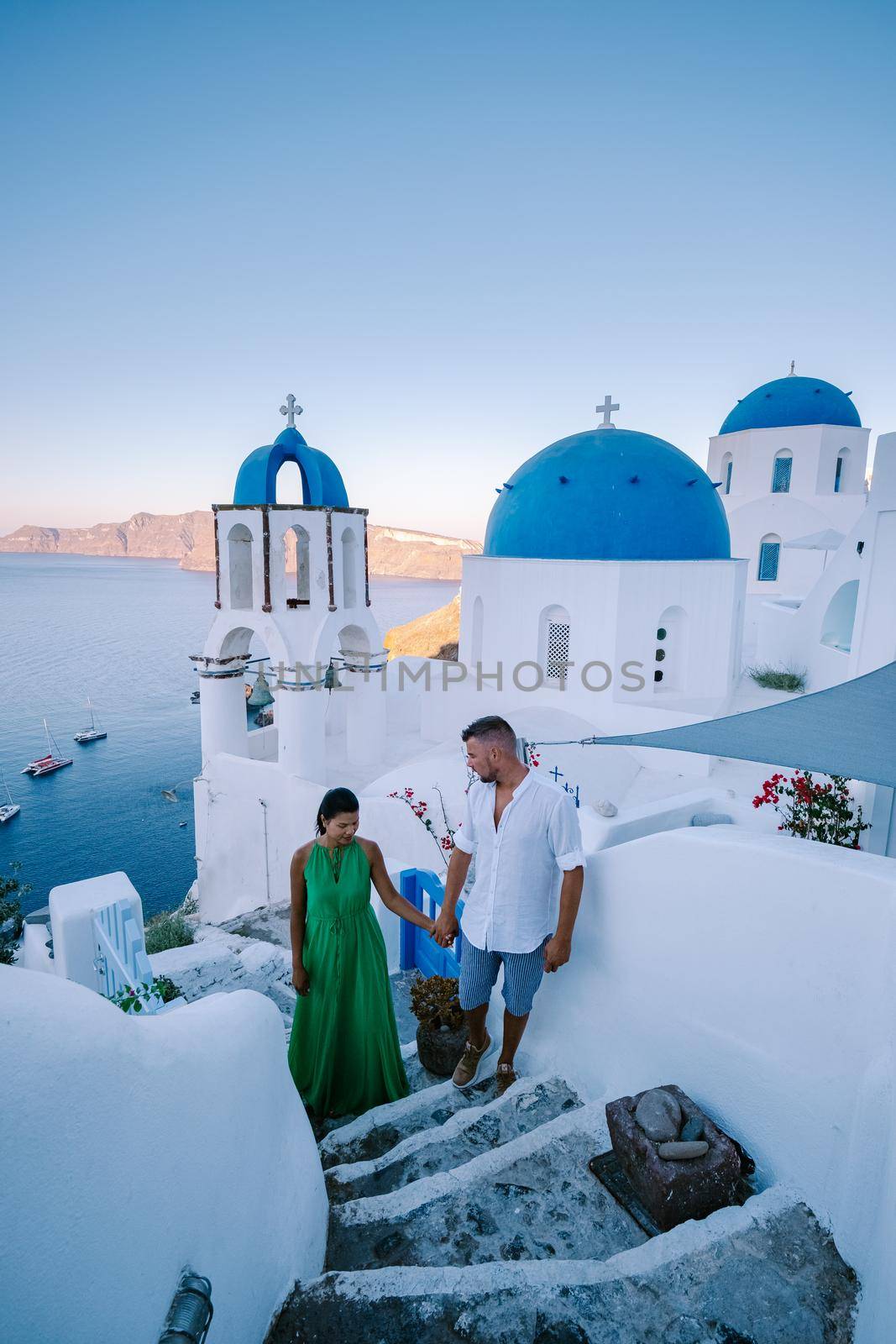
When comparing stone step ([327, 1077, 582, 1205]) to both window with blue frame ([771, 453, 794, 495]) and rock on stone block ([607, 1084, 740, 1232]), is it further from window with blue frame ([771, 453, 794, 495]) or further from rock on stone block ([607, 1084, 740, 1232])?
window with blue frame ([771, 453, 794, 495])

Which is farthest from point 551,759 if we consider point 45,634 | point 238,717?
point 45,634

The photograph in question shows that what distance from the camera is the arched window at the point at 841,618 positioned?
41.8 ft

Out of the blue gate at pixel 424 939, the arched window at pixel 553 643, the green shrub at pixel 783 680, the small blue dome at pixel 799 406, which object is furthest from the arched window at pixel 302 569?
the small blue dome at pixel 799 406

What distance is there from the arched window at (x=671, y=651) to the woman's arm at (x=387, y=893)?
30.9 ft

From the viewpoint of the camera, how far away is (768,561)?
74.5 ft

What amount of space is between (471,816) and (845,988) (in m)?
1.50

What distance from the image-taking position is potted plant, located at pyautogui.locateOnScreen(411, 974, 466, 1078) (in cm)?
370

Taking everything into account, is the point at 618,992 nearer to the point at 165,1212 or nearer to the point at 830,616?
the point at 165,1212

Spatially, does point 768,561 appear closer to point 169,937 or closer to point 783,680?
point 783,680

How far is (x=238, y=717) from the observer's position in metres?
12.8

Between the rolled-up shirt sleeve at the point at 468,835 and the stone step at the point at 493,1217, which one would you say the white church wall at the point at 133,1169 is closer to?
the stone step at the point at 493,1217

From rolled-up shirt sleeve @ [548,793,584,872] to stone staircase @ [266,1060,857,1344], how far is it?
1.03 meters

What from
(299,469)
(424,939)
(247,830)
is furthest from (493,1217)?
(299,469)

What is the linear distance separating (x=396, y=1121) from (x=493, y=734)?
1814mm
